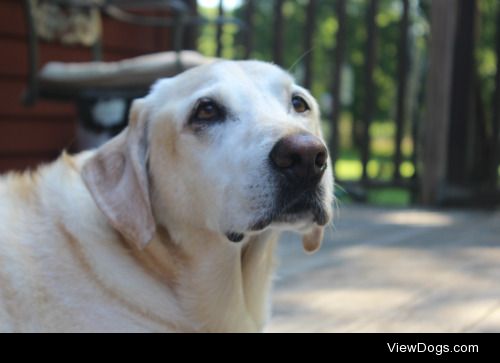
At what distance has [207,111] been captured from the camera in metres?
2.05

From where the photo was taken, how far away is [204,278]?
2.07 meters

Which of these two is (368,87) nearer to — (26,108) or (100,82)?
(100,82)

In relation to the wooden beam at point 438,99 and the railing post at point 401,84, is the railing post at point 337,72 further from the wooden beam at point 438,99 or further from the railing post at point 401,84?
the wooden beam at point 438,99

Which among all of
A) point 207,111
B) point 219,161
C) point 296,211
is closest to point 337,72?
point 207,111

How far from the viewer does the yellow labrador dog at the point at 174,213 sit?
186 cm

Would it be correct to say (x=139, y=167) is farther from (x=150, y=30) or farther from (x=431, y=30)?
(x=150, y=30)

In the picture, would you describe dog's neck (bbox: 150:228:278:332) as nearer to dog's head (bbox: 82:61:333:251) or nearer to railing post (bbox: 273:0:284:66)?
dog's head (bbox: 82:61:333:251)

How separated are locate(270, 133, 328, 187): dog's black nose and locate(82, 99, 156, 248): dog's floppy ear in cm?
45

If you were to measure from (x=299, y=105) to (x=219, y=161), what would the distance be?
16.7 inches

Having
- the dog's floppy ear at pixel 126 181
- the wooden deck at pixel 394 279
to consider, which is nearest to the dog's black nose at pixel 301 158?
the dog's floppy ear at pixel 126 181

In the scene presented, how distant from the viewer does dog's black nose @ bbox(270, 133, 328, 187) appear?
1.73m

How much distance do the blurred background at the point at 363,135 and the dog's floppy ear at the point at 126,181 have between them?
0.74 metres
